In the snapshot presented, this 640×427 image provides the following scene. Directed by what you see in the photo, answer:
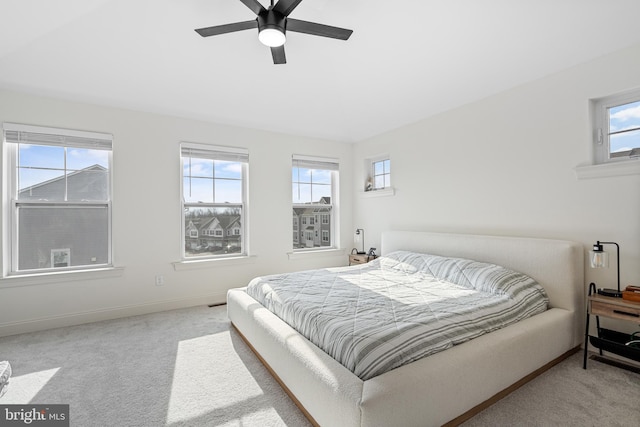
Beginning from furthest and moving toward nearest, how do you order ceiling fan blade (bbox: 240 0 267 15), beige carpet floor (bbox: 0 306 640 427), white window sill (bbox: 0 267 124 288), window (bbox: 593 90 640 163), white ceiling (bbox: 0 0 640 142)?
white window sill (bbox: 0 267 124 288), window (bbox: 593 90 640 163), white ceiling (bbox: 0 0 640 142), beige carpet floor (bbox: 0 306 640 427), ceiling fan blade (bbox: 240 0 267 15)

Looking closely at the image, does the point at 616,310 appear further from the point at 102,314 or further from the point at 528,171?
the point at 102,314

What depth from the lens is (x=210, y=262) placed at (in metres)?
3.93

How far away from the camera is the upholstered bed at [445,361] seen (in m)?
1.39

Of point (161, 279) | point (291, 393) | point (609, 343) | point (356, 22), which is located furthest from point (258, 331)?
point (609, 343)

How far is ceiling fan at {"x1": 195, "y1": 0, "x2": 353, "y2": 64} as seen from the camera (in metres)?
1.64

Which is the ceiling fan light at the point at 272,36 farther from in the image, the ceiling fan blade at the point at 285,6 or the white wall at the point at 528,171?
the white wall at the point at 528,171

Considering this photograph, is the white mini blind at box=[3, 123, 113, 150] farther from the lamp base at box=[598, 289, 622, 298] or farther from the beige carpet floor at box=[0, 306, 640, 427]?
the lamp base at box=[598, 289, 622, 298]

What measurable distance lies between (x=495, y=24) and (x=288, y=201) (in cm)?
325

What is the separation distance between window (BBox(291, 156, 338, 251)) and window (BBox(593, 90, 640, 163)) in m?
3.26

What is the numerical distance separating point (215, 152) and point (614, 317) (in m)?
4.26

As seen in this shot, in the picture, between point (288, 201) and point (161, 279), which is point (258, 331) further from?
point (288, 201)

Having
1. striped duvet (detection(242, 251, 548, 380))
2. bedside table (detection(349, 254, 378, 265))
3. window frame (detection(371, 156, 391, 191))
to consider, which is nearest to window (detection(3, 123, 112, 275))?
striped duvet (detection(242, 251, 548, 380))

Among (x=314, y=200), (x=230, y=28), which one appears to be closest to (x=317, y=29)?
(x=230, y=28)

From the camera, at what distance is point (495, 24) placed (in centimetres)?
203
